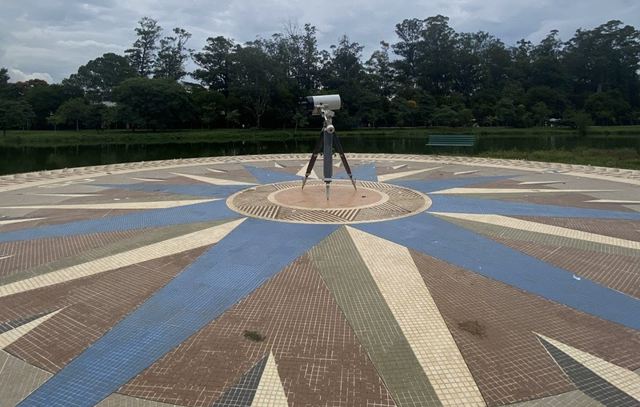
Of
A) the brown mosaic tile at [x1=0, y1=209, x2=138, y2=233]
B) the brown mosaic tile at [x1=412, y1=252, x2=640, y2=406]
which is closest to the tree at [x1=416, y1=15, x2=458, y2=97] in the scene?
the brown mosaic tile at [x1=0, y1=209, x2=138, y2=233]

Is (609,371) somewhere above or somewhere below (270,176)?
below

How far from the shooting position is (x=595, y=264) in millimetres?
8578

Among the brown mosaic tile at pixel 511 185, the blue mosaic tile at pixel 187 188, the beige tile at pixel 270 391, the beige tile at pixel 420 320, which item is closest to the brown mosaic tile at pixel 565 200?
the brown mosaic tile at pixel 511 185

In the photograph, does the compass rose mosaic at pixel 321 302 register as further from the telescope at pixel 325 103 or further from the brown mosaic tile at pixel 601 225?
the telescope at pixel 325 103

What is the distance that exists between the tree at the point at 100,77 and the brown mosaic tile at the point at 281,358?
60.6 meters

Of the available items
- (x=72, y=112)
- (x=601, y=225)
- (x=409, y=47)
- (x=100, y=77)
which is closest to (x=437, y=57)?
(x=409, y=47)

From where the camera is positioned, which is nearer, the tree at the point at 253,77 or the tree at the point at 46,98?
the tree at the point at 253,77

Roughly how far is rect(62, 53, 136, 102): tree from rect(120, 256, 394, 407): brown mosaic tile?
2386 inches

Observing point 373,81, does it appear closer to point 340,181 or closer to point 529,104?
point 529,104

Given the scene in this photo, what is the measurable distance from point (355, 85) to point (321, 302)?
185 ft

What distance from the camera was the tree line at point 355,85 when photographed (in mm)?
53719

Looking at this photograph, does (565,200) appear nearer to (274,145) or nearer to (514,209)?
(514,209)

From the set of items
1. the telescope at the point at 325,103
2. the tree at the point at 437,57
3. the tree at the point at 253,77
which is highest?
the tree at the point at 437,57

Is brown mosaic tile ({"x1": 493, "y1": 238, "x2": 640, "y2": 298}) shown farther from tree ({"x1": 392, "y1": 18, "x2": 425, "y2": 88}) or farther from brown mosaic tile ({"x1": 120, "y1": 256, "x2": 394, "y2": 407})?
tree ({"x1": 392, "y1": 18, "x2": 425, "y2": 88})
